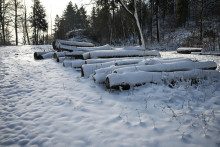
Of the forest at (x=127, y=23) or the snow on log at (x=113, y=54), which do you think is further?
the forest at (x=127, y=23)

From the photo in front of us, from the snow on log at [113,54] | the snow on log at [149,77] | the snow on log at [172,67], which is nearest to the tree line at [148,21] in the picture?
the snow on log at [113,54]

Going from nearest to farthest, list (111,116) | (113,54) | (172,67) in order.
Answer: (111,116)
(172,67)
(113,54)

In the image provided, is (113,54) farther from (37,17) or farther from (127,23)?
(37,17)

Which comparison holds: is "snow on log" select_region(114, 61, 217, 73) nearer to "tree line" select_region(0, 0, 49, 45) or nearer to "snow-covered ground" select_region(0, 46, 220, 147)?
"snow-covered ground" select_region(0, 46, 220, 147)

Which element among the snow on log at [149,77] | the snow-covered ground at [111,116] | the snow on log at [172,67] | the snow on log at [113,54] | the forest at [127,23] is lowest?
the snow-covered ground at [111,116]

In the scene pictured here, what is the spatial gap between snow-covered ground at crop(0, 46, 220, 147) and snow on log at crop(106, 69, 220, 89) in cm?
19

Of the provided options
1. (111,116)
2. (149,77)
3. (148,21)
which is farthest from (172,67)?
(148,21)

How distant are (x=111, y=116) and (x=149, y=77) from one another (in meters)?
1.63

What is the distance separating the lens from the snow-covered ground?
167cm

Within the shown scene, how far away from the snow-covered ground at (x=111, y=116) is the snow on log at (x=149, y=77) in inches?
7.6

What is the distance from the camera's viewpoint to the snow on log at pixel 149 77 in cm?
305

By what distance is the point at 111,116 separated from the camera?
2.19m

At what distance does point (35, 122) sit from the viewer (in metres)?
2.11

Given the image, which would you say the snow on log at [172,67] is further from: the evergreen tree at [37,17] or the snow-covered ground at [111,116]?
the evergreen tree at [37,17]
